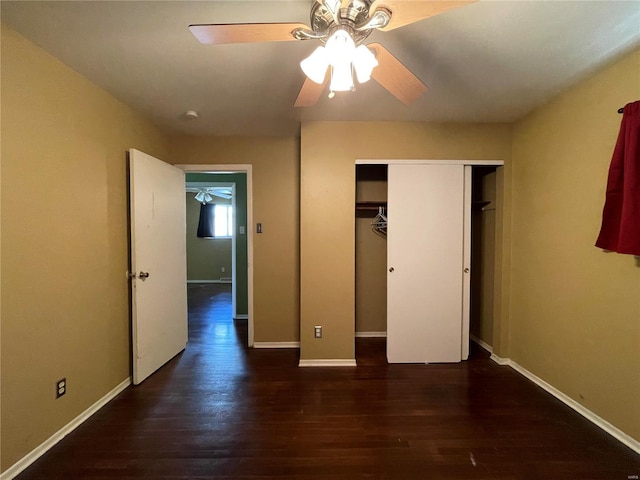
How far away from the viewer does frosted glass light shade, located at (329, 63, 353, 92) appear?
1.20m

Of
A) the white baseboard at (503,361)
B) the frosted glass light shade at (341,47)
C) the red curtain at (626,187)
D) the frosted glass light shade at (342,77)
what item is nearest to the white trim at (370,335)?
the white baseboard at (503,361)

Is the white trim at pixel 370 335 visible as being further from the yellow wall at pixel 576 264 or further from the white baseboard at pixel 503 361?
the yellow wall at pixel 576 264

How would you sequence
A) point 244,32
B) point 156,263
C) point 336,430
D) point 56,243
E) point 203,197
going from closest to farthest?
point 244,32 < point 56,243 < point 336,430 < point 156,263 < point 203,197

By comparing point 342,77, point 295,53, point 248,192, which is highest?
point 295,53

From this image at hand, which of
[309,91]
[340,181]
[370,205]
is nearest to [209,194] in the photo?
[370,205]

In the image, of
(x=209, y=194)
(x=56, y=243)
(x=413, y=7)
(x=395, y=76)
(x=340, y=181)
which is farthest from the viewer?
(x=209, y=194)

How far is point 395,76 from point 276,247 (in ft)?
6.87

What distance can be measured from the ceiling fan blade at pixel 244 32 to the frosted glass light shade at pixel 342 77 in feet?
0.65

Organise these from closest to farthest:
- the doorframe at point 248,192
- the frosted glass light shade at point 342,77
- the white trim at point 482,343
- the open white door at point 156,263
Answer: the frosted glass light shade at point 342,77 < the open white door at point 156,263 < the white trim at point 482,343 < the doorframe at point 248,192

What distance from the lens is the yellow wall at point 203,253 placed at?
7148 millimetres

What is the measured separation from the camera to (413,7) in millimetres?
1040

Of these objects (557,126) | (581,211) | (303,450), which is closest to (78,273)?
(303,450)

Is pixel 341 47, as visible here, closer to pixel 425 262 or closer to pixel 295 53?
pixel 295 53

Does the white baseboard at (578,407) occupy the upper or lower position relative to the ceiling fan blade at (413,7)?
lower
